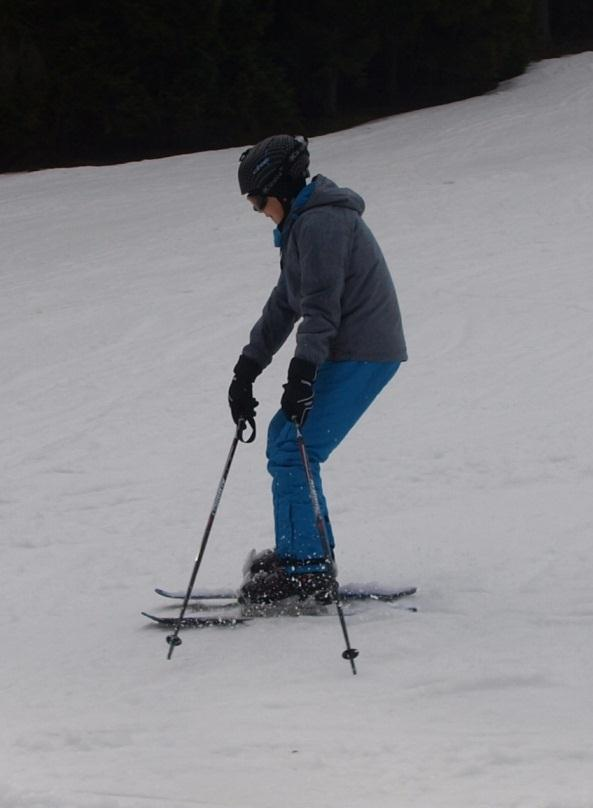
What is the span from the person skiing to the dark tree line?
602 inches

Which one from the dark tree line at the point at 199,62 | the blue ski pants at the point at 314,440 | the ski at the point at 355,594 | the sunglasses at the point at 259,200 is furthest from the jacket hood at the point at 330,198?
the dark tree line at the point at 199,62

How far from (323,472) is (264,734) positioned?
309 centimetres

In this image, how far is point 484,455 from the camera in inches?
260

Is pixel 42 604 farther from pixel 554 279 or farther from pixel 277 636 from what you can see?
pixel 554 279

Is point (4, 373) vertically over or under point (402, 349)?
under

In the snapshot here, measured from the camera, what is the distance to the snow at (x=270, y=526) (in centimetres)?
336

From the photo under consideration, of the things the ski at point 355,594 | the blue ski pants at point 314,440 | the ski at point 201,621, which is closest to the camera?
the blue ski pants at point 314,440

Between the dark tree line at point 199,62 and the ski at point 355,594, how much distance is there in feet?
50.1

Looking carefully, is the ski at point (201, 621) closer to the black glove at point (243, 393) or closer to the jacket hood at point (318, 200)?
the black glove at point (243, 393)

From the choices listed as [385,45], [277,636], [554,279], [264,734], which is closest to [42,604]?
[277,636]

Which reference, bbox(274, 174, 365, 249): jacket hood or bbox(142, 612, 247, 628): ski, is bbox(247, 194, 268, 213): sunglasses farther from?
bbox(142, 612, 247, 628): ski

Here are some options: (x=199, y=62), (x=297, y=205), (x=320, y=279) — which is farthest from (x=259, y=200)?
(x=199, y=62)

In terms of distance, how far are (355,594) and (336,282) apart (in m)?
1.23

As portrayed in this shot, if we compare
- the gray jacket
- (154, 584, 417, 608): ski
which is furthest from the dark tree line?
the gray jacket
